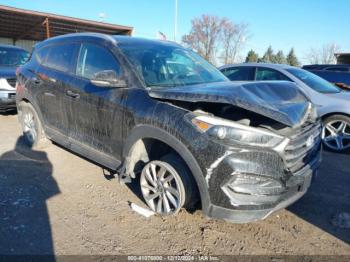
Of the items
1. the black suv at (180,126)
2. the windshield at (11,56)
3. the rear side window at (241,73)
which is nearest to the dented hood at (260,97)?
the black suv at (180,126)

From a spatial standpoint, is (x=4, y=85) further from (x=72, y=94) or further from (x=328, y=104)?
(x=328, y=104)

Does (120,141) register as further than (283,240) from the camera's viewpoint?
Yes

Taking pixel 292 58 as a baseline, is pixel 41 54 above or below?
above

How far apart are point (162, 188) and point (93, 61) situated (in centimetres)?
186

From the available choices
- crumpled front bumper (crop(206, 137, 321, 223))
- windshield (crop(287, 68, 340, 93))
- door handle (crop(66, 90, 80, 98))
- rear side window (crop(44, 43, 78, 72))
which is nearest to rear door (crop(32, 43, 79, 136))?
rear side window (crop(44, 43, 78, 72))

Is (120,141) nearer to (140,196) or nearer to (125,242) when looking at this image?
(140,196)

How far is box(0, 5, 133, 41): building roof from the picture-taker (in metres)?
20.5

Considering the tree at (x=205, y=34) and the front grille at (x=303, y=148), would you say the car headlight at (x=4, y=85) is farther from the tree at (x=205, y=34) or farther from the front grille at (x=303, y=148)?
the tree at (x=205, y=34)

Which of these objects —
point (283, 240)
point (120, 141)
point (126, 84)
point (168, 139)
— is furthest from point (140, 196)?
point (283, 240)

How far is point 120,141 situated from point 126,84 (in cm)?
64

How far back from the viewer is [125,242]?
2.82 meters

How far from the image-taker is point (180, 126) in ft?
9.25

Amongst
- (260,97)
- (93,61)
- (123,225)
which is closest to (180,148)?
(260,97)

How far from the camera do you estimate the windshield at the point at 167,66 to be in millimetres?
3500
